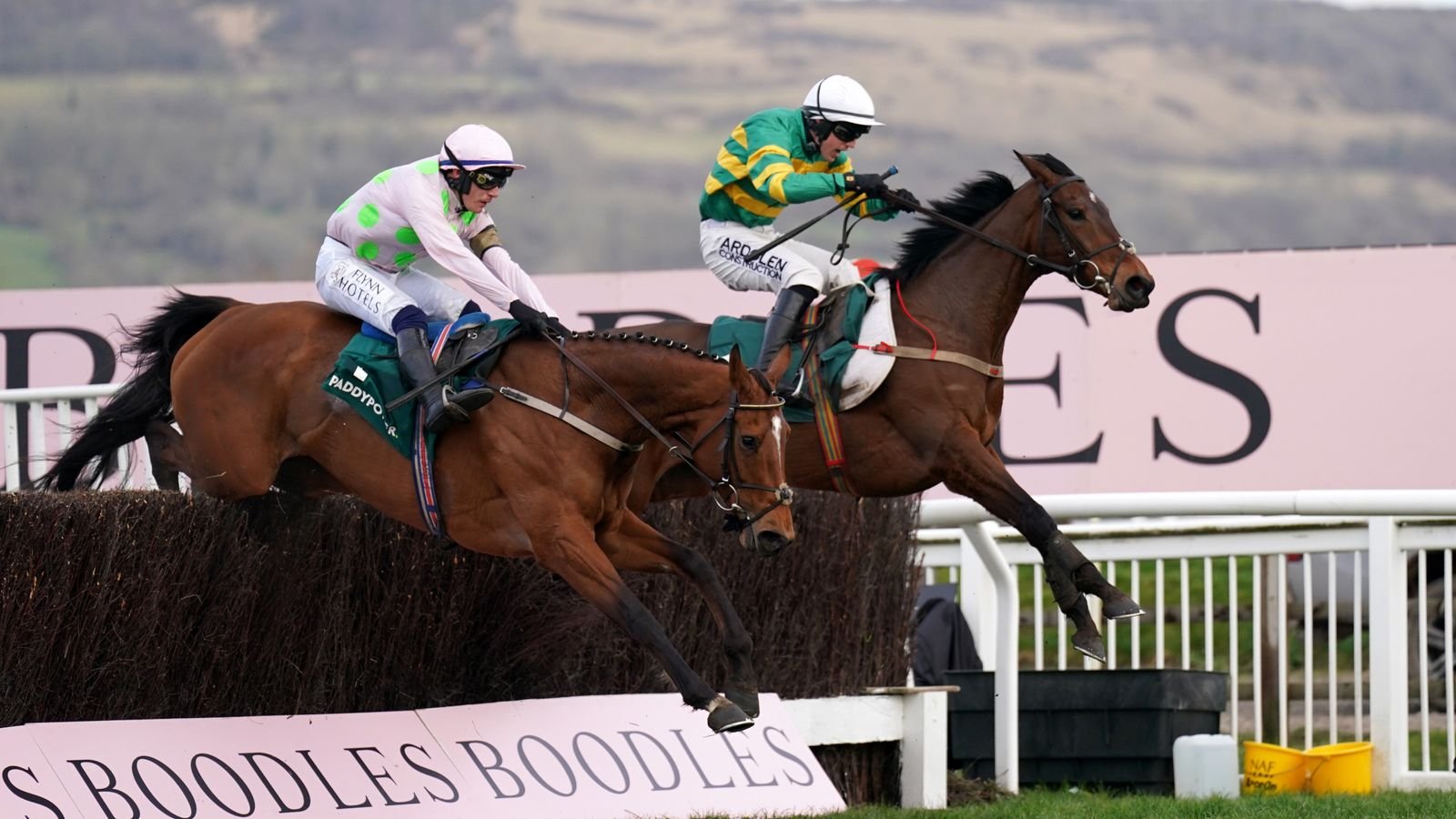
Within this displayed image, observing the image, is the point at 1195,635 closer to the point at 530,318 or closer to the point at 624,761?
the point at 624,761

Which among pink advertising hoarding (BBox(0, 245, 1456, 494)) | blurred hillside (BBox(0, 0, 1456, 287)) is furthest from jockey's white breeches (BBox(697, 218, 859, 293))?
blurred hillside (BBox(0, 0, 1456, 287))

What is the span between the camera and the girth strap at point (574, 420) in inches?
247

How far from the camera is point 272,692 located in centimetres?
644

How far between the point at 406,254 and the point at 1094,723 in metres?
3.19

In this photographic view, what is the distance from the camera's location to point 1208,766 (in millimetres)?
7465

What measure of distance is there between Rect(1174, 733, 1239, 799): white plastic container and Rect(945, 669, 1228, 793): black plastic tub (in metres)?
0.16

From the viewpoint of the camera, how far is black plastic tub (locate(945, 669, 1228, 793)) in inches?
302

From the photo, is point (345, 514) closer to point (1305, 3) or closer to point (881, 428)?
point (881, 428)

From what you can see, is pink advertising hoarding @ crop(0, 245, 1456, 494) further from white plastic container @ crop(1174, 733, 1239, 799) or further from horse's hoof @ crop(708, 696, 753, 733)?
horse's hoof @ crop(708, 696, 753, 733)

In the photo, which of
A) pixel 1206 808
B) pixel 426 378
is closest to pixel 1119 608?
pixel 1206 808

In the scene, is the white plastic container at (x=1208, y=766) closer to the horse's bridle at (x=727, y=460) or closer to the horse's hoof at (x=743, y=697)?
the horse's hoof at (x=743, y=697)

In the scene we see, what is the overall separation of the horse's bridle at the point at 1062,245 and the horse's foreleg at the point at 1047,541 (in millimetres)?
659

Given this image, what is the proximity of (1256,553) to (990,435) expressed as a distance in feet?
5.68

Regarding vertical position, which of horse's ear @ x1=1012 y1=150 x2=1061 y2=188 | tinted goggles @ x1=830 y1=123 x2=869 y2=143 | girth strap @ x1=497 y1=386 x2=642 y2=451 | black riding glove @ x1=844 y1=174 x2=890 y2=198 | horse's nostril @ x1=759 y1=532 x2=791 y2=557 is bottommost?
horse's nostril @ x1=759 y1=532 x2=791 y2=557
